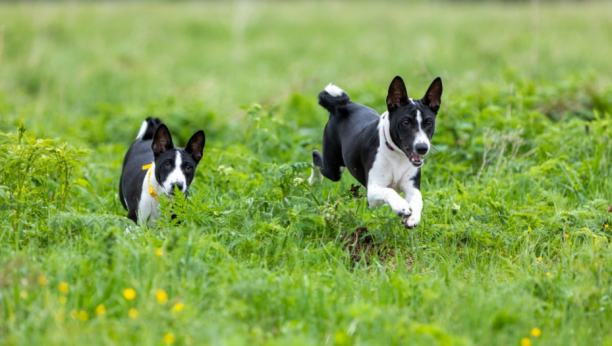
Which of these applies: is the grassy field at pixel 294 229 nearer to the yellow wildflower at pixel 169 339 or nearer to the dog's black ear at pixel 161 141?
the yellow wildflower at pixel 169 339

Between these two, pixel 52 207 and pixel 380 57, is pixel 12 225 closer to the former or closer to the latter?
pixel 52 207

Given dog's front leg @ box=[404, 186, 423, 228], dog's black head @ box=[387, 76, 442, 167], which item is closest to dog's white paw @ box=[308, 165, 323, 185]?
dog's front leg @ box=[404, 186, 423, 228]

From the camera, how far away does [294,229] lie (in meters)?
4.94

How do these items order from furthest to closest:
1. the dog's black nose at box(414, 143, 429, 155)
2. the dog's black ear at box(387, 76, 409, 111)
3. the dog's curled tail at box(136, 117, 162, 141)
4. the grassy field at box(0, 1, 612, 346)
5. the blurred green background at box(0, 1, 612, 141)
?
the blurred green background at box(0, 1, 612, 141), the dog's curled tail at box(136, 117, 162, 141), the dog's black ear at box(387, 76, 409, 111), the dog's black nose at box(414, 143, 429, 155), the grassy field at box(0, 1, 612, 346)

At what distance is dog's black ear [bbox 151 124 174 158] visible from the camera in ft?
17.1

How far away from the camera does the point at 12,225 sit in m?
4.74

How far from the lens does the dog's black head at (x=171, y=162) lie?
5.03 meters

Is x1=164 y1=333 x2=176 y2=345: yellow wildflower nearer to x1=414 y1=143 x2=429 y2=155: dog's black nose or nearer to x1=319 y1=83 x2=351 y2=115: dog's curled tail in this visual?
x1=414 y1=143 x2=429 y2=155: dog's black nose

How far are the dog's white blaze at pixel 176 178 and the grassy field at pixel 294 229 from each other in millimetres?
177

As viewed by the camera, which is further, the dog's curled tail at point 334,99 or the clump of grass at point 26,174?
the dog's curled tail at point 334,99

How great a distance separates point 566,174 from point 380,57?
7558 mm

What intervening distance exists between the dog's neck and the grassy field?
0.47 metres

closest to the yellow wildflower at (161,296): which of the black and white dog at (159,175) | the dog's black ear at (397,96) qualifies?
the black and white dog at (159,175)

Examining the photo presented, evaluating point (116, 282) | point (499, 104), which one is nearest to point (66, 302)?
point (116, 282)
